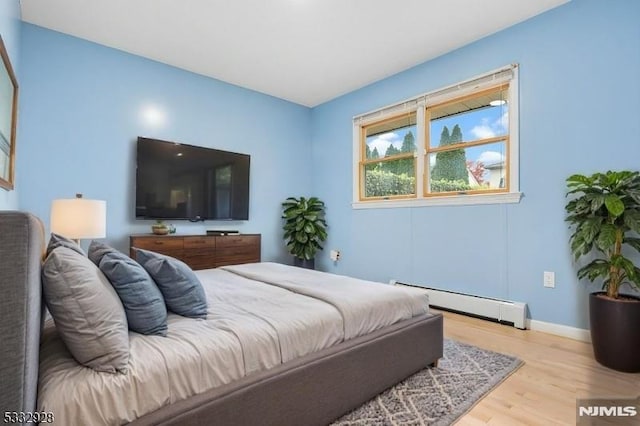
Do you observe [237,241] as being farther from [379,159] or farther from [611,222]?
[611,222]

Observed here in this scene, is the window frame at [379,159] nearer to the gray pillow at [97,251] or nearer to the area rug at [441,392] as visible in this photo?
the area rug at [441,392]

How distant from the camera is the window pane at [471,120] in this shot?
3238mm

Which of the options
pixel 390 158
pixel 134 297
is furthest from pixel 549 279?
pixel 134 297

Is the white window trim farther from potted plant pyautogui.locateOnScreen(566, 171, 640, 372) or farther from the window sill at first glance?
potted plant pyautogui.locateOnScreen(566, 171, 640, 372)

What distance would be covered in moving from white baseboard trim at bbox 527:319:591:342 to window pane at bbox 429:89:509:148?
1.78 m

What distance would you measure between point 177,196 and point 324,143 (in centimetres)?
234

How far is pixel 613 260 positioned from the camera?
7.09 feet

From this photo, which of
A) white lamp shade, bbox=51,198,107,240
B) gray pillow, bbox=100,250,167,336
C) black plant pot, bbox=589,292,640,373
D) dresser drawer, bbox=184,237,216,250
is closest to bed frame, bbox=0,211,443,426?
gray pillow, bbox=100,250,167,336

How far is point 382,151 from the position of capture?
173 inches

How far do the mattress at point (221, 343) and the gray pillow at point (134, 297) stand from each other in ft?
0.15

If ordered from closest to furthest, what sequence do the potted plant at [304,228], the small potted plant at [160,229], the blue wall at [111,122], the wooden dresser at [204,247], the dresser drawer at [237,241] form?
1. the blue wall at [111,122]
2. the wooden dresser at [204,247]
3. the small potted plant at [160,229]
4. the dresser drawer at [237,241]
5. the potted plant at [304,228]

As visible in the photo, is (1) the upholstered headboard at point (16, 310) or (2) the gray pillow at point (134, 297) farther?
(2) the gray pillow at point (134, 297)

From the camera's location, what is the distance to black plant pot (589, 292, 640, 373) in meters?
2.05

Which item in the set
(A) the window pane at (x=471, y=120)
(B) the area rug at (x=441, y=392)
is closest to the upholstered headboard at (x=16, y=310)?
(B) the area rug at (x=441, y=392)
